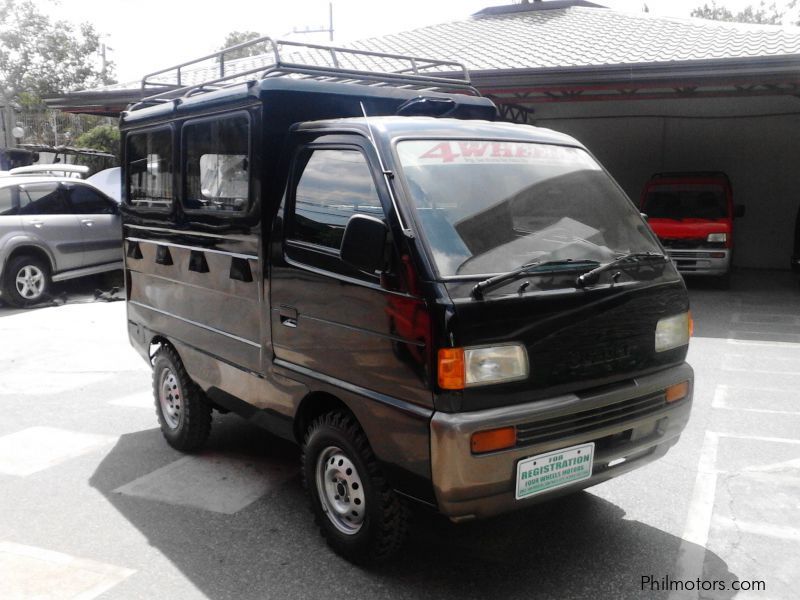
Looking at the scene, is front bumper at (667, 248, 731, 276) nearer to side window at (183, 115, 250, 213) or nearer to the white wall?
the white wall

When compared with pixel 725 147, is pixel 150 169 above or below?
below

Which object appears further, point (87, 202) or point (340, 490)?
point (87, 202)

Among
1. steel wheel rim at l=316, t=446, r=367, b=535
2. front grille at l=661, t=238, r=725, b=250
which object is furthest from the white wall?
steel wheel rim at l=316, t=446, r=367, b=535

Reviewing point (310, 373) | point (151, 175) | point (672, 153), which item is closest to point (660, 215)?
point (672, 153)

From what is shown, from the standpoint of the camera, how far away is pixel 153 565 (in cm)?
349

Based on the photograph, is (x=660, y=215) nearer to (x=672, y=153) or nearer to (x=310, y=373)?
→ (x=672, y=153)

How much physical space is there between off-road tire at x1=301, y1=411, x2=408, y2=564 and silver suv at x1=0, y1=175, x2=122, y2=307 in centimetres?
882

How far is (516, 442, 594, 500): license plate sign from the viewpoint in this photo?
9.76 feet

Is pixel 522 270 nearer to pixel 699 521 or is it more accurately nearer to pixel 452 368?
pixel 452 368

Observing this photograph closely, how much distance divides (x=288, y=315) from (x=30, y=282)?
28.6 ft

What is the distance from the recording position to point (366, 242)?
3070mm

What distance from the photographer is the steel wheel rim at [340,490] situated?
342cm

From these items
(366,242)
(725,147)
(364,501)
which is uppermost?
(725,147)

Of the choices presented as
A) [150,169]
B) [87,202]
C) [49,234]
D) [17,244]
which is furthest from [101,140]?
[150,169]
